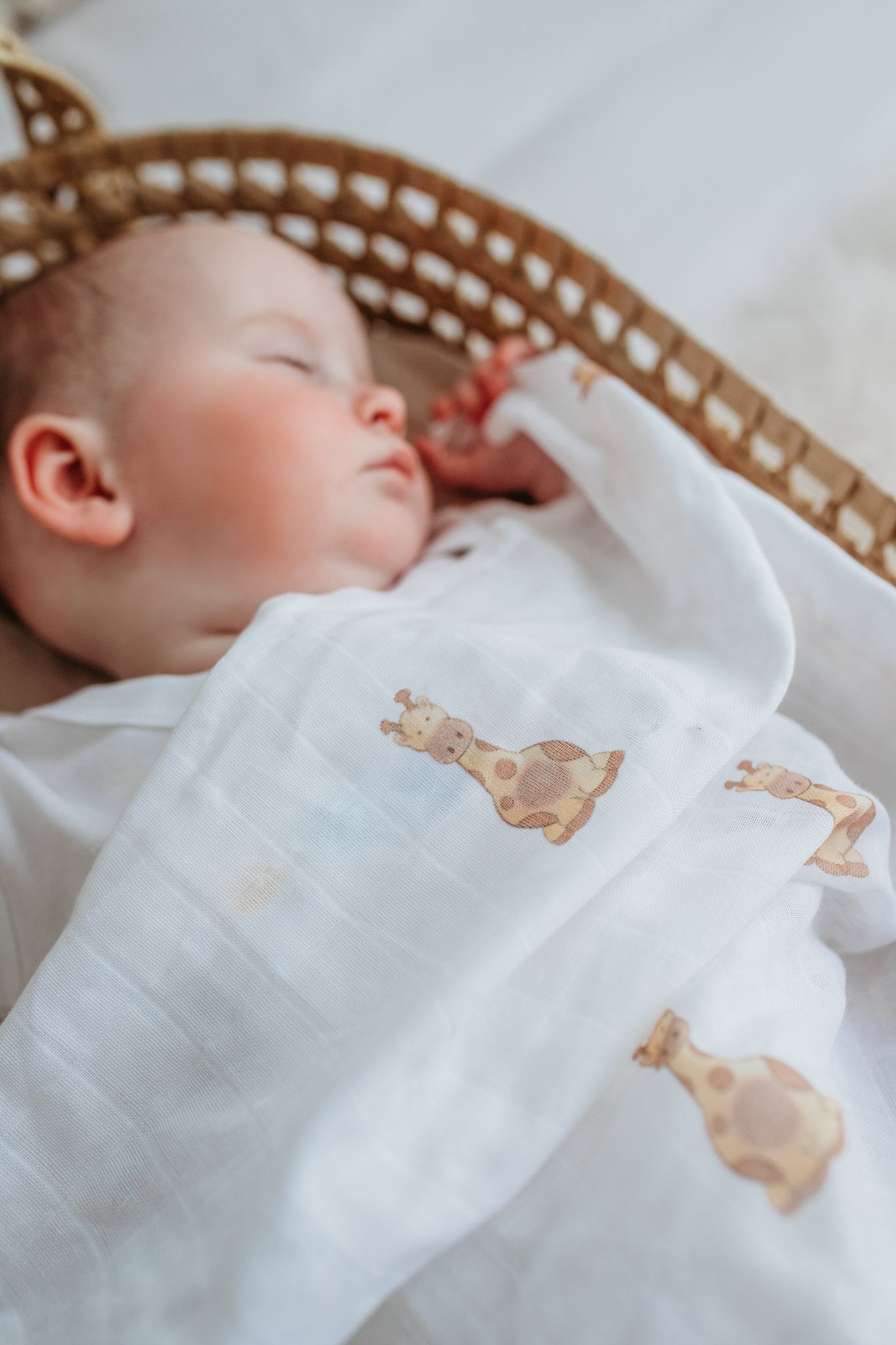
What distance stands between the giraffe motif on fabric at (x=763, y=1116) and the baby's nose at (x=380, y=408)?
524 mm

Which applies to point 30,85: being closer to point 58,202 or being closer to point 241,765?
point 58,202

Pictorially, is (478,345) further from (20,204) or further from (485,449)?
(20,204)

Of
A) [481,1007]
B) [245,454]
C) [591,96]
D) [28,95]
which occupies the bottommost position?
[481,1007]

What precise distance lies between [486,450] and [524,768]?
44 cm

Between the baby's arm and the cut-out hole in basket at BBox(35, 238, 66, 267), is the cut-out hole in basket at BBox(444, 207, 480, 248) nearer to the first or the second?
the baby's arm

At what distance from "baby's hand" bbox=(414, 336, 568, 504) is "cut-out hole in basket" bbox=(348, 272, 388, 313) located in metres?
0.15

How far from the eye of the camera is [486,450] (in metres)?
0.96

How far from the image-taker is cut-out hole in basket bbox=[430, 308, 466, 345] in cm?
108

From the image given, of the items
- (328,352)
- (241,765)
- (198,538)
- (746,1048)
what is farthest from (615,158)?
(746,1048)

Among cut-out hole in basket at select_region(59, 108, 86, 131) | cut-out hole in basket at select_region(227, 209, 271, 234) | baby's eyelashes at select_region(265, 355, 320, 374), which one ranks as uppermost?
cut-out hole in basket at select_region(227, 209, 271, 234)

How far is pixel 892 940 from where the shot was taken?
0.63 m

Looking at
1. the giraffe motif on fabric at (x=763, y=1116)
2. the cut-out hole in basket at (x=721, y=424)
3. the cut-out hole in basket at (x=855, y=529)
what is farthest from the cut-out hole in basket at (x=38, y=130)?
the giraffe motif on fabric at (x=763, y=1116)

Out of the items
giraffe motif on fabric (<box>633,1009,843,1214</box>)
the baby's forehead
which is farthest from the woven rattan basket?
giraffe motif on fabric (<box>633,1009,843,1214</box>)

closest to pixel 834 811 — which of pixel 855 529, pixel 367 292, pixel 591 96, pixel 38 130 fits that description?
pixel 855 529
